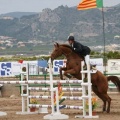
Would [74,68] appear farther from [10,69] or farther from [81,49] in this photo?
[10,69]

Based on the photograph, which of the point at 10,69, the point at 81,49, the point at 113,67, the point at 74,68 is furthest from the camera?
the point at 10,69

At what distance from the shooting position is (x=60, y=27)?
197250 mm

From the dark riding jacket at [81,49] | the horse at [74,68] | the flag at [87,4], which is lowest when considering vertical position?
the horse at [74,68]

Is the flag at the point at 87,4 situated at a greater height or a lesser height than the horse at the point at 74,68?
greater

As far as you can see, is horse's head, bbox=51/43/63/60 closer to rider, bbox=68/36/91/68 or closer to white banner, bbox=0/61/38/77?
rider, bbox=68/36/91/68

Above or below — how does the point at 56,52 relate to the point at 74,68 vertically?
above

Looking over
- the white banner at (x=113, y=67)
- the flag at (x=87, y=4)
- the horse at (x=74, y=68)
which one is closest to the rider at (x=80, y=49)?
the horse at (x=74, y=68)

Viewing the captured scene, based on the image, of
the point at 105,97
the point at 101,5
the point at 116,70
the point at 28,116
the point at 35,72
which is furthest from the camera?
the point at 35,72

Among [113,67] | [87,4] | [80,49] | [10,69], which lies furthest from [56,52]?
[10,69]

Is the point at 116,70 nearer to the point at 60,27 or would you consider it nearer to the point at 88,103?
the point at 88,103

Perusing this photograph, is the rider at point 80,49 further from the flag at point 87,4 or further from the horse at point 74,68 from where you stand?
the flag at point 87,4

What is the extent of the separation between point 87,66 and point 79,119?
4.34ft

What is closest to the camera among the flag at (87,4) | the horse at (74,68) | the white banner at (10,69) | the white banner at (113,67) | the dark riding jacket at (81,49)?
the horse at (74,68)

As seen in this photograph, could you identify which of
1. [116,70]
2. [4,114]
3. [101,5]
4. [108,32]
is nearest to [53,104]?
[4,114]
